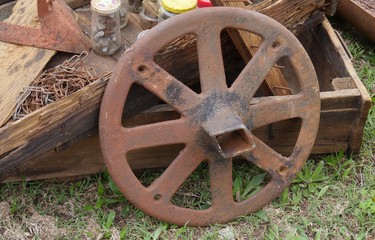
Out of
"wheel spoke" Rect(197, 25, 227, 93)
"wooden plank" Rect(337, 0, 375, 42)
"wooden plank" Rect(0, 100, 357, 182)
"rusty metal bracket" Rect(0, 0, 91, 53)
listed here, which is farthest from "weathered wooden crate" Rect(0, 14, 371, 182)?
"wooden plank" Rect(337, 0, 375, 42)

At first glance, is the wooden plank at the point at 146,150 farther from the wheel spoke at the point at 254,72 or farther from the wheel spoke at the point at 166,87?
the wheel spoke at the point at 254,72

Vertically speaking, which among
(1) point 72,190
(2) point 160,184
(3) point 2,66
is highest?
(3) point 2,66

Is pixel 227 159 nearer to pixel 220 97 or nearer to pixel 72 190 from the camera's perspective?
pixel 220 97

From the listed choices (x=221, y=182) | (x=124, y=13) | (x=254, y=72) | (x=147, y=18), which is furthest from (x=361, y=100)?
(x=124, y=13)

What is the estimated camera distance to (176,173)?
295 centimetres

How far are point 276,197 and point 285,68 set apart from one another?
26.4 inches

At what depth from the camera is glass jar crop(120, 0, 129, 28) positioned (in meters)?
3.42

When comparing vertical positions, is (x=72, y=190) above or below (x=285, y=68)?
below

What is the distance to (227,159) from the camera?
3.00 meters

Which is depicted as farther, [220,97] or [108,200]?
[108,200]

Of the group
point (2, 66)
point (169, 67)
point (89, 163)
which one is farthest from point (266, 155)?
point (2, 66)

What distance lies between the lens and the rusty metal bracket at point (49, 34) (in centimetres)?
322

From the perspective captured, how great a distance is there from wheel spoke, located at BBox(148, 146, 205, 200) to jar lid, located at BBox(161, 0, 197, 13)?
26.5 inches

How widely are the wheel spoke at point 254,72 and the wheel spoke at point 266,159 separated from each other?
0.73ft
